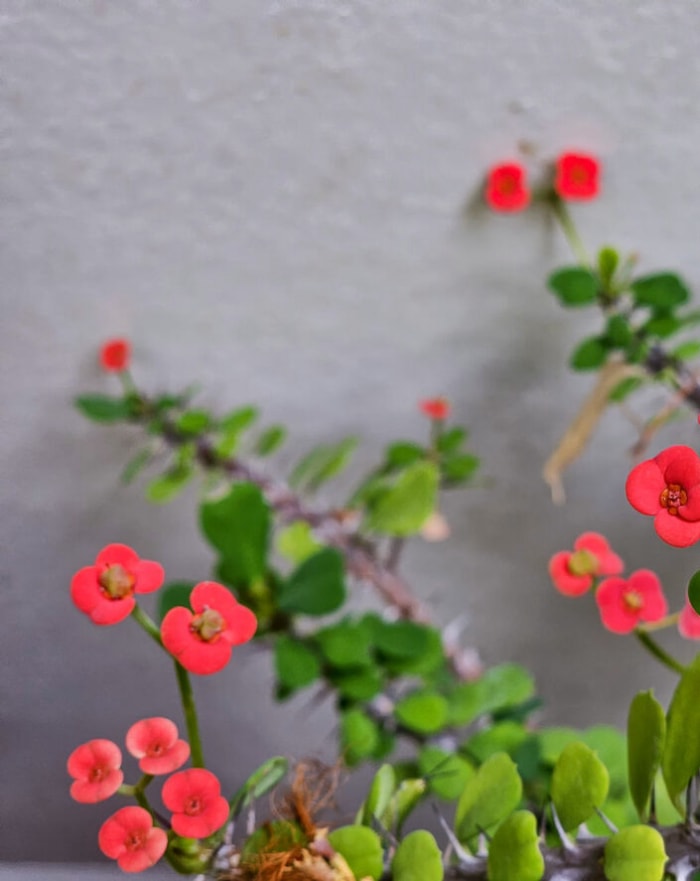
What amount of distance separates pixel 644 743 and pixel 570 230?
17.6 inches

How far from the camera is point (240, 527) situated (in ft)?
1.77

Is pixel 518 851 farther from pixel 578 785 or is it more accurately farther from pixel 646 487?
pixel 646 487

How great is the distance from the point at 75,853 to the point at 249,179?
49 centimetres

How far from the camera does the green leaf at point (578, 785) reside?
298 millimetres

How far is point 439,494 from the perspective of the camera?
763 millimetres

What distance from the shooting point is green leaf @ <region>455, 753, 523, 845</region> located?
1.06ft

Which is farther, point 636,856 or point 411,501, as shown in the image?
point 411,501

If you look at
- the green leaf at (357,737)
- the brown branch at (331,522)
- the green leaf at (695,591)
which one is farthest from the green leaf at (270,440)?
the green leaf at (695,591)

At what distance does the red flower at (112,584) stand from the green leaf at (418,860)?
0.50ft

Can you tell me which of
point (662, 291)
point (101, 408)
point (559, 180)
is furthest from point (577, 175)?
point (101, 408)

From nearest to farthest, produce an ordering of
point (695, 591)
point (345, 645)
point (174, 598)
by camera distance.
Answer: point (695, 591) → point (174, 598) → point (345, 645)

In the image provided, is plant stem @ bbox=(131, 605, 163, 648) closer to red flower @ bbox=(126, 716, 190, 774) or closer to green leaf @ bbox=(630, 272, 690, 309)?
red flower @ bbox=(126, 716, 190, 774)

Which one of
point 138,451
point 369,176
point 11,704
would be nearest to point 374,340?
point 369,176

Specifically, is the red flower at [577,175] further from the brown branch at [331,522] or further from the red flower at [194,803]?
the red flower at [194,803]
